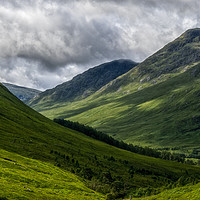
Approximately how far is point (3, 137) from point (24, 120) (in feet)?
211

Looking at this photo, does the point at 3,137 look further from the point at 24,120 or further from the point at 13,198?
the point at 13,198

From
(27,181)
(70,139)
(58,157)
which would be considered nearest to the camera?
(27,181)

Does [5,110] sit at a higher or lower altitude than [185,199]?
higher

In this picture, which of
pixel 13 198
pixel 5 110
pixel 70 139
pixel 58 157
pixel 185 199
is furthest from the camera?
pixel 70 139

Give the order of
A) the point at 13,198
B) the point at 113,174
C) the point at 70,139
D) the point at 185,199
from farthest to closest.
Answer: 1. the point at 70,139
2. the point at 113,174
3. the point at 185,199
4. the point at 13,198

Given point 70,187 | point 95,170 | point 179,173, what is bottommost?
point 179,173

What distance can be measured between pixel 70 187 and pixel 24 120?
125797mm

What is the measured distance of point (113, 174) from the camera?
137375 mm

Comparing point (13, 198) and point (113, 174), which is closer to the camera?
point (13, 198)

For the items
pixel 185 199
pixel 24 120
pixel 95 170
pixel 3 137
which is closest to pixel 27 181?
pixel 185 199

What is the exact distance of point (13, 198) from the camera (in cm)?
3262

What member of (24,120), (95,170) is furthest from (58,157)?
(24,120)

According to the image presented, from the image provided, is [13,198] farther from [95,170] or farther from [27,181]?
[95,170]

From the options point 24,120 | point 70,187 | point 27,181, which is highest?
point 24,120
